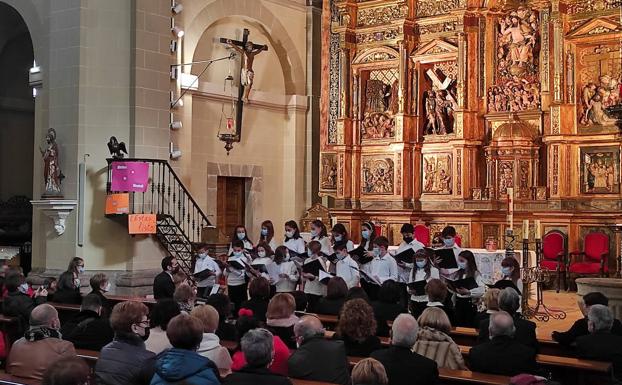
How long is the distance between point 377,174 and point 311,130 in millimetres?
2891

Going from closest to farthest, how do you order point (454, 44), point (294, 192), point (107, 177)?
point (107, 177) → point (454, 44) → point (294, 192)

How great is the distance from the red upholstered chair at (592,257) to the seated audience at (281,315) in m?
A: 9.29

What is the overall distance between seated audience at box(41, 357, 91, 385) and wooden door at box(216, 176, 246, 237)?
14804 millimetres

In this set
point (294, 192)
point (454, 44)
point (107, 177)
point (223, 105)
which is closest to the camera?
point (107, 177)

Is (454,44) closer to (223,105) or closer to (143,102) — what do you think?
(223,105)

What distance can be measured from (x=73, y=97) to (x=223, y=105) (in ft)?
14.9

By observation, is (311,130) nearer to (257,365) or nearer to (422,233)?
(422,233)

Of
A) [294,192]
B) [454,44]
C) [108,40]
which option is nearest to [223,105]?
[294,192]

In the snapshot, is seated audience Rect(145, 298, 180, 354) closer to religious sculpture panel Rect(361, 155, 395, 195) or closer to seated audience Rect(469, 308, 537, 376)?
seated audience Rect(469, 308, 537, 376)

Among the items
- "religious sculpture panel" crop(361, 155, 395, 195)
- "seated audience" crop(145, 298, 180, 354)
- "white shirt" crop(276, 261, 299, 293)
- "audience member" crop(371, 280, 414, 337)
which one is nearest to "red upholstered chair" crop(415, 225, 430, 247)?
"religious sculpture panel" crop(361, 155, 395, 195)

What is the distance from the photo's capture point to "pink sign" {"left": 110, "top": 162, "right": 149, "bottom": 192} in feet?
45.8

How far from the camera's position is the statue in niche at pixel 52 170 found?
1438cm

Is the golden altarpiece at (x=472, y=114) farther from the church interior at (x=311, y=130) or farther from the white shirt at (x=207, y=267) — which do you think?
the white shirt at (x=207, y=267)

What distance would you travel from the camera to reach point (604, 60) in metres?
15.2
